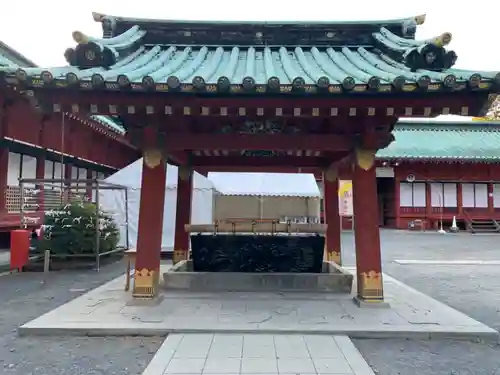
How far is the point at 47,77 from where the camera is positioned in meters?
4.96

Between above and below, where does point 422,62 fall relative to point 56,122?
below

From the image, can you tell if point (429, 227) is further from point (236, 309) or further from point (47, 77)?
point (47, 77)

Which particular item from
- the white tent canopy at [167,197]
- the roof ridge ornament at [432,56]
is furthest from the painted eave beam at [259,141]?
the white tent canopy at [167,197]

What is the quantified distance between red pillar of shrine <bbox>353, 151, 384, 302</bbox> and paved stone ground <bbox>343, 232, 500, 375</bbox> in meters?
1.25

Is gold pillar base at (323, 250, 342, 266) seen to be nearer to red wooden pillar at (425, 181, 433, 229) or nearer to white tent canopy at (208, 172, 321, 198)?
white tent canopy at (208, 172, 321, 198)

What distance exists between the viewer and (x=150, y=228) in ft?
19.6

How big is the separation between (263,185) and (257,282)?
329 inches

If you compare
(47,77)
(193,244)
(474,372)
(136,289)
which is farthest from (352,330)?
(47,77)

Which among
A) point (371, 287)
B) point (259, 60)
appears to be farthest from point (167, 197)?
point (371, 287)

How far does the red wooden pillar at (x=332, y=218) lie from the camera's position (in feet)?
29.6

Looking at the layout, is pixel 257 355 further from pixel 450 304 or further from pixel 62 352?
pixel 450 304

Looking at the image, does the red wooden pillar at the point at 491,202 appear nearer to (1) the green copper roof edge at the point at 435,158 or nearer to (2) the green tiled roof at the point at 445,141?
(2) the green tiled roof at the point at 445,141

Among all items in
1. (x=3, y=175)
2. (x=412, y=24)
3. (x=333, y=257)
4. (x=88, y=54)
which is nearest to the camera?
(x=88, y=54)

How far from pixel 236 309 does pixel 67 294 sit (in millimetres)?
3409
